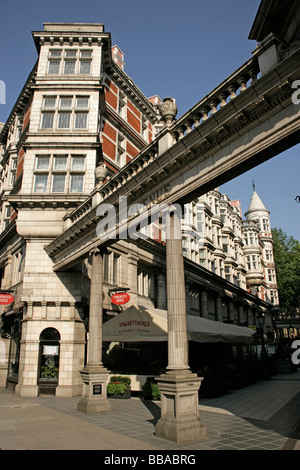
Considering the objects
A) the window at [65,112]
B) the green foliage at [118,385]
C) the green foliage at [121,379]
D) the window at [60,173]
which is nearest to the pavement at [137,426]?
the green foliage at [118,385]

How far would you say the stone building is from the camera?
53.4ft

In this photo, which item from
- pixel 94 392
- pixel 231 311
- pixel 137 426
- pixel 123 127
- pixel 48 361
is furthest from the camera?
pixel 231 311

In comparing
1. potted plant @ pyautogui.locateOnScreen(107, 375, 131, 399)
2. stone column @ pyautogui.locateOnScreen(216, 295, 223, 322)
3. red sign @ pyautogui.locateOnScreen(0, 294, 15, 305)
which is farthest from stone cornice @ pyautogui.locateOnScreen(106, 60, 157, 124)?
potted plant @ pyautogui.locateOnScreen(107, 375, 131, 399)

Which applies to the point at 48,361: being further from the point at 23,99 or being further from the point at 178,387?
the point at 23,99

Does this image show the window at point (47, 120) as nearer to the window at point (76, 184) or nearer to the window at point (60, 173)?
the window at point (60, 173)

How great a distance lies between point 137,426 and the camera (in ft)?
29.6

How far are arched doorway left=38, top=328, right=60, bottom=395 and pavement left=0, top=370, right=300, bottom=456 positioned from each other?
1327 millimetres

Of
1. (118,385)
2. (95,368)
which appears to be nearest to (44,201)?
(95,368)

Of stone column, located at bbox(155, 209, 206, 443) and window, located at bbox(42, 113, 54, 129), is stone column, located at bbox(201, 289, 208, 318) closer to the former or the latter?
window, located at bbox(42, 113, 54, 129)

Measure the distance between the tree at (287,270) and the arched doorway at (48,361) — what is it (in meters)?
50.2

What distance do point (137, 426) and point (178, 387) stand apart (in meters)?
2.46

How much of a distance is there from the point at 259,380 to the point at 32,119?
21922 mm
